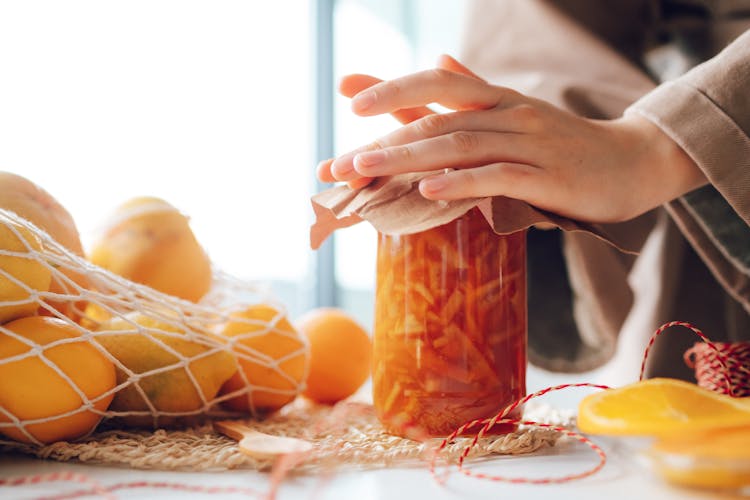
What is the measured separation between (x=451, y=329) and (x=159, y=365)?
0.20m

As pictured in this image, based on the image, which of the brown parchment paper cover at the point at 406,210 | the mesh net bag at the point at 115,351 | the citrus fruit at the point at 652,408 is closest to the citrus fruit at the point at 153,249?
the mesh net bag at the point at 115,351

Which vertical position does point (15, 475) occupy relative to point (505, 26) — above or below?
below

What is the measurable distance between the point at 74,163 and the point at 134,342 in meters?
0.88

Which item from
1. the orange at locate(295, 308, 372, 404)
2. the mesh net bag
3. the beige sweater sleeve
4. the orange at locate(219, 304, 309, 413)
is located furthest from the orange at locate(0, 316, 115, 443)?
the beige sweater sleeve

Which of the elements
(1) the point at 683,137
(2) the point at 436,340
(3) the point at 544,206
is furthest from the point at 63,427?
(1) the point at 683,137

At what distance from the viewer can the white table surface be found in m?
0.32

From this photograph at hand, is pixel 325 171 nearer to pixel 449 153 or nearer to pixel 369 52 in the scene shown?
pixel 449 153

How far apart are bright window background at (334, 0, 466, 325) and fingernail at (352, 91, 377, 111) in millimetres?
1399

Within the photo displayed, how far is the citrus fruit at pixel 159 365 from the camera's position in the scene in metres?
0.45

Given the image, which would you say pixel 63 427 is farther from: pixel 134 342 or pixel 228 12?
pixel 228 12

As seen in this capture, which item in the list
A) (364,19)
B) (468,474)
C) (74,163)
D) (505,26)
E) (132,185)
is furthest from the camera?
(364,19)

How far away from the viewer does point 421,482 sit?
349mm

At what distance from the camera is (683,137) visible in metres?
0.49

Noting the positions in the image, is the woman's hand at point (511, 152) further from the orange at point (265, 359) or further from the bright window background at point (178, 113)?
the bright window background at point (178, 113)
